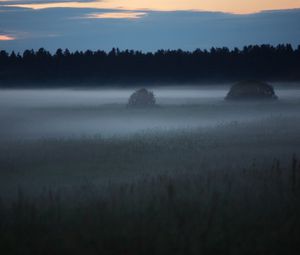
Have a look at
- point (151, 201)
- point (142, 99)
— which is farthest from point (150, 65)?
point (151, 201)

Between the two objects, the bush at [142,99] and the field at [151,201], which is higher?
the field at [151,201]

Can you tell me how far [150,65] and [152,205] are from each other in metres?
117

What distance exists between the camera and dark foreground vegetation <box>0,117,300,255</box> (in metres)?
9.44

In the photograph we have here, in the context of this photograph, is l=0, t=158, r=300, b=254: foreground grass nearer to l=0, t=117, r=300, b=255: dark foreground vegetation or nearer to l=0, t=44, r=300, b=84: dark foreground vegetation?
l=0, t=117, r=300, b=255: dark foreground vegetation

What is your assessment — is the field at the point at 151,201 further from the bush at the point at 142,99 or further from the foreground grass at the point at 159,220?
the bush at the point at 142,99

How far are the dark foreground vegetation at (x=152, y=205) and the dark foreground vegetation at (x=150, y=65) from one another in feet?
350

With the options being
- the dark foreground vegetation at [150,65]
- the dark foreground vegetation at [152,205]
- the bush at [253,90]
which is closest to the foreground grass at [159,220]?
the dark foreground vegetation at [152,205]

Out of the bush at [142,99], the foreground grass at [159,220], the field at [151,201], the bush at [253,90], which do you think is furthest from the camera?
the bush at [253,90]

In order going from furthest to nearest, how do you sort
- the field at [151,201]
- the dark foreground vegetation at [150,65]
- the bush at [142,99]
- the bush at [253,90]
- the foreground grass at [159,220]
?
1. the dark foreground vegetation at [150,65]
2. the bush at [253,90]
3. the bush at [142,99]
4. the field at [151,201]
5. the foreground grass at [159,220]

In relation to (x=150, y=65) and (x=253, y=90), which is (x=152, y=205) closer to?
(x=253, y=90)

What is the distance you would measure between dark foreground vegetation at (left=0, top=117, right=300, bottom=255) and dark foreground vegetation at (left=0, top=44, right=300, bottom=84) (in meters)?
107

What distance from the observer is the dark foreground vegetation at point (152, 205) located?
9438 millimetres

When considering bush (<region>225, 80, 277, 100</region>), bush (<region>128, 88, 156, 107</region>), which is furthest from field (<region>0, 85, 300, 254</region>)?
bush (<region>225, 80, 277, 100</region>)

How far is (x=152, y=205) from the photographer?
10961 millimetres
